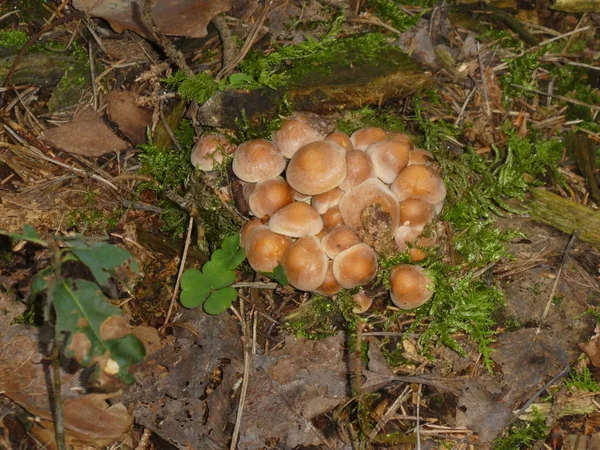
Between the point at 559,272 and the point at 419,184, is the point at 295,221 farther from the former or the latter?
the point at 559,272

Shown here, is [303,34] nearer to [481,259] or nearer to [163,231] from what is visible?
[163,231]

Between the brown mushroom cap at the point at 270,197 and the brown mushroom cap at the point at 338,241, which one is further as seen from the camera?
the brown mushroom cap at the point at 270,197

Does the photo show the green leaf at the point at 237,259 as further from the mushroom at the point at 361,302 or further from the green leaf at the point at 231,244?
the mushroom at the point at 361,302

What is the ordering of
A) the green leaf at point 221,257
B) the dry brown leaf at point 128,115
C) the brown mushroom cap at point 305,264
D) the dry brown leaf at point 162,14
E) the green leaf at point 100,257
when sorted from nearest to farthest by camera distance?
the green leaf at point 100,257 → the brown mushroom cap at point 305,264 → the green leaf at point 221,257 → the dry brown leaf at point 128,115 → the dry brown leaf at point 162,14

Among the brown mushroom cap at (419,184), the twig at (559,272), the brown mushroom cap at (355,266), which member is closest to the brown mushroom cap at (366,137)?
the brown mushroom cap at (419,184)

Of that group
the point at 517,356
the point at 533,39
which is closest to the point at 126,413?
the point at 517,356

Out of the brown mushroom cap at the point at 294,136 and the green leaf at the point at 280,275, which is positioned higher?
the brown mushroom cap at the point at 294,136

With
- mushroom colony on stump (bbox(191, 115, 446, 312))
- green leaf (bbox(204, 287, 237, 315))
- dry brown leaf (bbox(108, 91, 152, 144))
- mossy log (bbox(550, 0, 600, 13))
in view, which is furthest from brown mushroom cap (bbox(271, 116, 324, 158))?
mossy log (bbox(550, 0, 600, 13))
